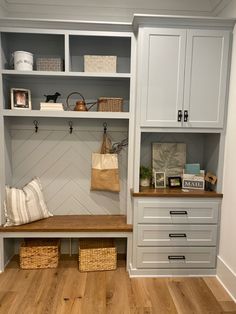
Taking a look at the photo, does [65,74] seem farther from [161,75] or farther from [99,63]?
[161,75]

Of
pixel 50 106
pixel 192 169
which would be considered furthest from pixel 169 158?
pixel 50 106

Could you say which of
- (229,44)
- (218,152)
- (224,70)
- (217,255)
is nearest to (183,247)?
(217,255)

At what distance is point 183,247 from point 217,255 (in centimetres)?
34

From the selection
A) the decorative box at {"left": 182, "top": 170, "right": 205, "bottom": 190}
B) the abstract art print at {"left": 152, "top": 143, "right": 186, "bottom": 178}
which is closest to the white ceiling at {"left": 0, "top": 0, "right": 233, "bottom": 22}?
the abstract art print at {"left": 152, "top": 143, "right": 186, "bottom": 178}

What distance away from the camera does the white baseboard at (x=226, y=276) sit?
7.36 ft

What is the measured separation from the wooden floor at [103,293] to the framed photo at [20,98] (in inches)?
63.4

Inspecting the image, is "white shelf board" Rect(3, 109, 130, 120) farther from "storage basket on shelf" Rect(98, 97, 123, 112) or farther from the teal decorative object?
the teal decorative object

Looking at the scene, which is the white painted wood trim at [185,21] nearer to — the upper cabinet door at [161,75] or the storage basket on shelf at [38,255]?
the upper cabinet door at [161,75]

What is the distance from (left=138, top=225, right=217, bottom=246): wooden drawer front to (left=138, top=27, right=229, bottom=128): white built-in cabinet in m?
0.96

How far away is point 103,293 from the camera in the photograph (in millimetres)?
2262

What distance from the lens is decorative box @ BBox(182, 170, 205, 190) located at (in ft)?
8.66

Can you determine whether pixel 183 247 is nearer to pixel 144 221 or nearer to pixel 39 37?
pixel 144 221

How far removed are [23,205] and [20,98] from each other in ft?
3.37

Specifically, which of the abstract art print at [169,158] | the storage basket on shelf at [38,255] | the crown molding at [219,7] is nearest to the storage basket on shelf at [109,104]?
the abstract art print at [169,158]
